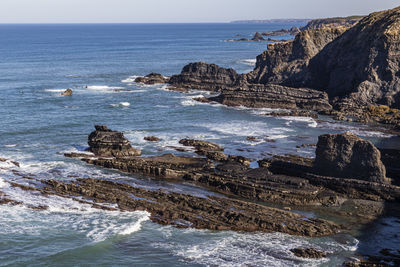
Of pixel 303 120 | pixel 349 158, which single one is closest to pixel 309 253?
pixel 349 158

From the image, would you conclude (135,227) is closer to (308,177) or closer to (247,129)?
(308,177)

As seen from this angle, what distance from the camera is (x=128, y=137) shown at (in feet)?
181

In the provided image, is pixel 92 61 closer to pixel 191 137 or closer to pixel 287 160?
pixel 191 137

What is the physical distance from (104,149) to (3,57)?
355ft

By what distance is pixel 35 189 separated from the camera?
125 feet

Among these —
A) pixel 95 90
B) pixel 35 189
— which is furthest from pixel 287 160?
pixel 95 90

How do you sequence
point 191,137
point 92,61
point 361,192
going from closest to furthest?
point 361,192 → point 191,137 → point 92,61

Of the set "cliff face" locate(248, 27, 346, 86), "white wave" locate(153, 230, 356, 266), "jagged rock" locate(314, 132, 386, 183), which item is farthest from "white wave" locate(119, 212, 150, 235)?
"cliff face" locate(248, 27, 346, 86)

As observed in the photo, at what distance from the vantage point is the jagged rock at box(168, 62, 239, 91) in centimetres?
9251

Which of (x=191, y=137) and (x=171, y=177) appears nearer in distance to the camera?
(x=171, y=177)

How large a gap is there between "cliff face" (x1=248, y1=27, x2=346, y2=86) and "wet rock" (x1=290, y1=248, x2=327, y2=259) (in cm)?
5894

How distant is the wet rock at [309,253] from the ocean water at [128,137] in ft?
1.35

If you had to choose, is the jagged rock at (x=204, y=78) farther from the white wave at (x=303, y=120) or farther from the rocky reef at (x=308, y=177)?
the rocky reef at (x=308, y=177)

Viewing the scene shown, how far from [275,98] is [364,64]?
1462cm
